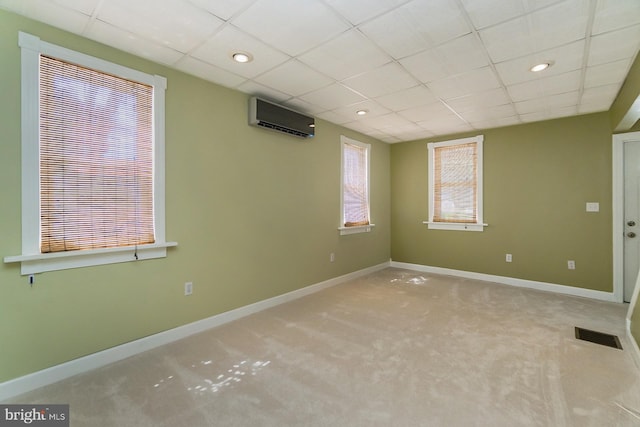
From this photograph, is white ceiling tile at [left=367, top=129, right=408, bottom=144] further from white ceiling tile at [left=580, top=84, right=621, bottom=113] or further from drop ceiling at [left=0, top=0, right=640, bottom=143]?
white ceiling tile at [left=580, top=84, right=621, bottom=113]

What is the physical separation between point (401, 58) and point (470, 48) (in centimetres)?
54

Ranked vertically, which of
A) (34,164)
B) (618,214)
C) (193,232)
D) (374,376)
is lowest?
(374,376)

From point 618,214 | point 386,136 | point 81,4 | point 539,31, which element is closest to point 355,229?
point 386,136

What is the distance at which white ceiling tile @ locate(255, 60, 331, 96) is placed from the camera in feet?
8.70

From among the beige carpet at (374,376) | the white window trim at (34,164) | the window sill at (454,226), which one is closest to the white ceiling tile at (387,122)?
the window sill at (454,226)

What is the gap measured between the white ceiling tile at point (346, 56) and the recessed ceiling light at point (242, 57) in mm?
450

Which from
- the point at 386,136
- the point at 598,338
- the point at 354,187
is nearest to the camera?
the point at 598,338

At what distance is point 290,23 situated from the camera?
2.00 m

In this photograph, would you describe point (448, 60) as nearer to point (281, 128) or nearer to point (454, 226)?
point (281, 128)

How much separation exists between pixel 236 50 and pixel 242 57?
0.35ft

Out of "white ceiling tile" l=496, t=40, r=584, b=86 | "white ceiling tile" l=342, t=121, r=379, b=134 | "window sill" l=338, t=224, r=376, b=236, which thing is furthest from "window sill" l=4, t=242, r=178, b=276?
"white ceiling tile" l=496, t=40, r=584, b=86

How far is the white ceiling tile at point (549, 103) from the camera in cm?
327

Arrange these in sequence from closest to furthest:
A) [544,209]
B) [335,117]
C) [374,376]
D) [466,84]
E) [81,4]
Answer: [81,4] → [374,376] → [466,84] → [335,117] → [544,209]

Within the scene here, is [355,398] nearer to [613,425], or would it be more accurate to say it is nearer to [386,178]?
[613,425]
